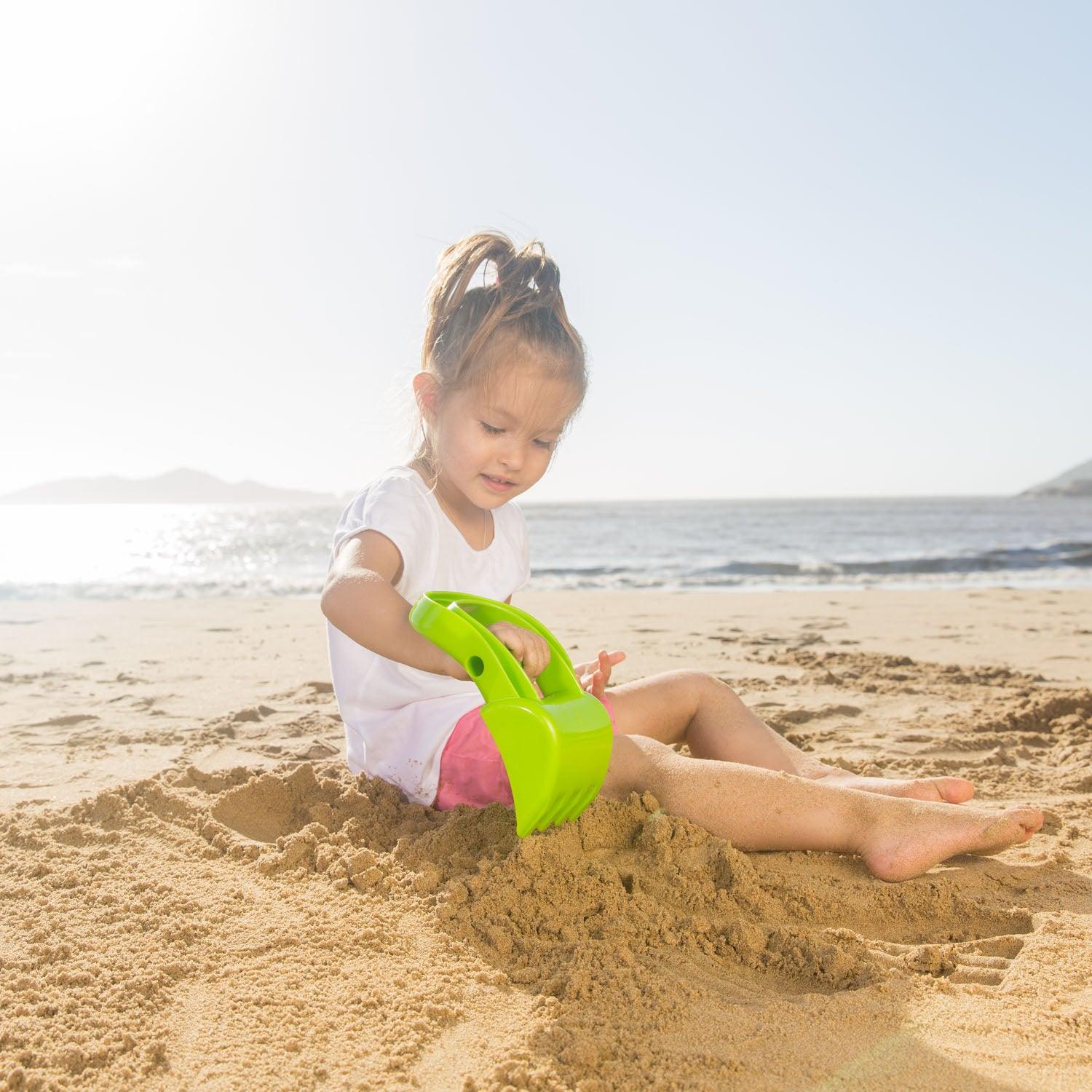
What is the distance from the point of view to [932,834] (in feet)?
6.49

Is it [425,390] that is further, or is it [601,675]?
[425,390]

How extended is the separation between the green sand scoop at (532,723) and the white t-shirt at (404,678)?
1.33 feet

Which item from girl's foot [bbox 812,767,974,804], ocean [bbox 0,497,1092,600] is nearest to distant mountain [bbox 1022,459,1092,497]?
ocean [bbox 0,497,1092,600]

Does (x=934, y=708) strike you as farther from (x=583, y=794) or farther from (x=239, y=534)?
(x=239, y=534)

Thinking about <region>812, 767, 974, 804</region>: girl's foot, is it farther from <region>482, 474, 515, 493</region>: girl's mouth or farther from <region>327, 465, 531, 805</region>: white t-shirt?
<region>482, 474, 515, 493</region>: girl's mouth

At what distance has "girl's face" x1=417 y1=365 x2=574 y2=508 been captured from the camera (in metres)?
2.28

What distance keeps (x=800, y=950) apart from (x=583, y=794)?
0.48 metres

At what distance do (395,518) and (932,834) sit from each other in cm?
140

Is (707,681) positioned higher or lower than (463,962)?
higher

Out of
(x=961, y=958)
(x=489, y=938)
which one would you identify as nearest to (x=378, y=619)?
(x=489, y=938)

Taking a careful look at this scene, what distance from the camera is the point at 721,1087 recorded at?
3.86 ft

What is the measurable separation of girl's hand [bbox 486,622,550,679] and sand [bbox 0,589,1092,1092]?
334 mm

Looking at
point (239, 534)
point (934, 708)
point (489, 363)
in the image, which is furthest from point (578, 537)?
point (489, 363)

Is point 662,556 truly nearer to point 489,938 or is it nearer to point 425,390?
point 425,390
